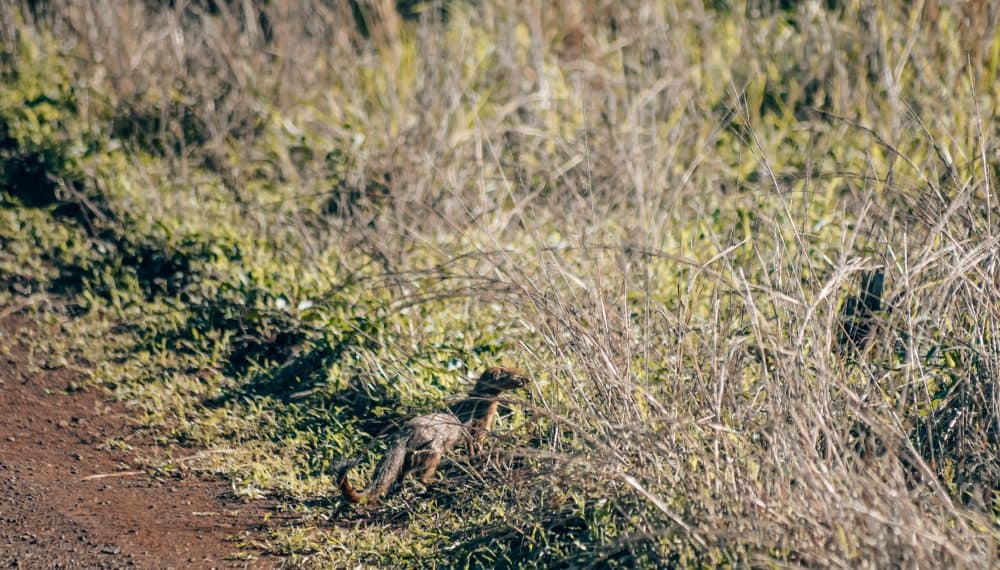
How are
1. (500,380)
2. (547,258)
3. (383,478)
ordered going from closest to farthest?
(383,478) → (500,380) → (547,258)

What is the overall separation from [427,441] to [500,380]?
33 cm

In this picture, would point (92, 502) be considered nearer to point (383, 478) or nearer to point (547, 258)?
point (383, 478)

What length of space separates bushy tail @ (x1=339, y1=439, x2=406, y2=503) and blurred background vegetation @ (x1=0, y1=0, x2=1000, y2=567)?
0.18 ft

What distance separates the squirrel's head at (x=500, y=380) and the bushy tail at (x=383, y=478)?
13.9 inches

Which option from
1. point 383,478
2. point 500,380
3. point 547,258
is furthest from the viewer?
point 547,258

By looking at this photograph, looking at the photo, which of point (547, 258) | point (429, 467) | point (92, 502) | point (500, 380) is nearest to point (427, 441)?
point (429, 467)

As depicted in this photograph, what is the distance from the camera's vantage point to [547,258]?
3.99 metres

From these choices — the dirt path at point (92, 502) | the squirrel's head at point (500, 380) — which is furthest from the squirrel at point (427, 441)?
the dirt path at point (92, 502)

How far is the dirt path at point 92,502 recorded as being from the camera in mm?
3213

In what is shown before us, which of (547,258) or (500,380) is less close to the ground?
(547,258)

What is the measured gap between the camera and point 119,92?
20.6 feet

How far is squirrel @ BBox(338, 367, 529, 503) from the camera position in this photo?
136 inches

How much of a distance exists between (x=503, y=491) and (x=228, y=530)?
90cm

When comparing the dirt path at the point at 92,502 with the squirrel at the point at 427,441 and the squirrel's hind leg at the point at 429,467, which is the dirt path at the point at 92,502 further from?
the squirrel's hind leg at the point at 429,467
